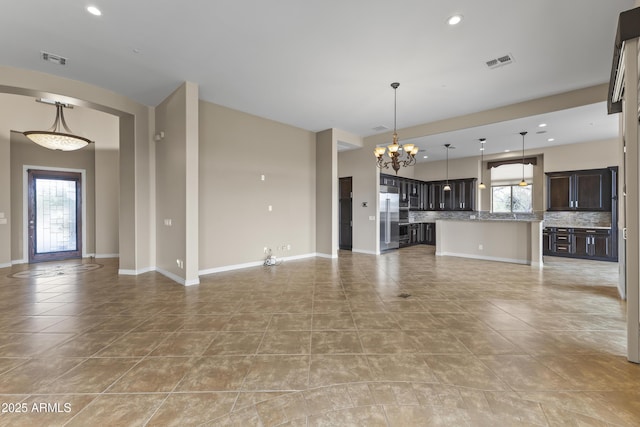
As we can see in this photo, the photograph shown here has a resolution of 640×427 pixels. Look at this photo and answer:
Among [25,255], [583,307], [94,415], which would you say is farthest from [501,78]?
[25,255]

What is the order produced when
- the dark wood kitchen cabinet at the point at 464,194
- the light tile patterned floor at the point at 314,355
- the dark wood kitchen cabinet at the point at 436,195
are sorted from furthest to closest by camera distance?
the dark wood kitchen cabinet at the point at 464,194 → the dark wood kitchen cabinet at the point at 436,195 → the light tile patterned floor at the point at 314,355

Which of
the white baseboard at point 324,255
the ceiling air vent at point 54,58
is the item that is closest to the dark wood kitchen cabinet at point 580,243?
the white baseboard at point 324,255

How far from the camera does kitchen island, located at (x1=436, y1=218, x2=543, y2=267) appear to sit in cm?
598

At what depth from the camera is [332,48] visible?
11.4 feet

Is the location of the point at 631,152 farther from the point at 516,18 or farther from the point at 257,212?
the point at 257,212

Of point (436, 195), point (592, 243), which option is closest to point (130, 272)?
point (436, 195)

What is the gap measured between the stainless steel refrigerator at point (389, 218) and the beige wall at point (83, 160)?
728cm

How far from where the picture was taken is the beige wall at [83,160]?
588cm

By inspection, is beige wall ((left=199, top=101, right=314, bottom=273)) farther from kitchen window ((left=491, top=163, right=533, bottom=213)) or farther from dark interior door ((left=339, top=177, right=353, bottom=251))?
kitchen window ((left=491, top=163, right=533, bottom=213))

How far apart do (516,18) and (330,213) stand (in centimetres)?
489

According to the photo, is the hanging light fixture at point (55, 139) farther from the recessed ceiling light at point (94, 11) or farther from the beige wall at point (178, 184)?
the recessed ceiling light at point (94, 11)

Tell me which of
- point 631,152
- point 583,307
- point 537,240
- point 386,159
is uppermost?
point 386,159

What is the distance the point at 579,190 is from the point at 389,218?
16.7 feet

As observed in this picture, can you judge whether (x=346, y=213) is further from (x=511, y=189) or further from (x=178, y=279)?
(x=511, y=189)
